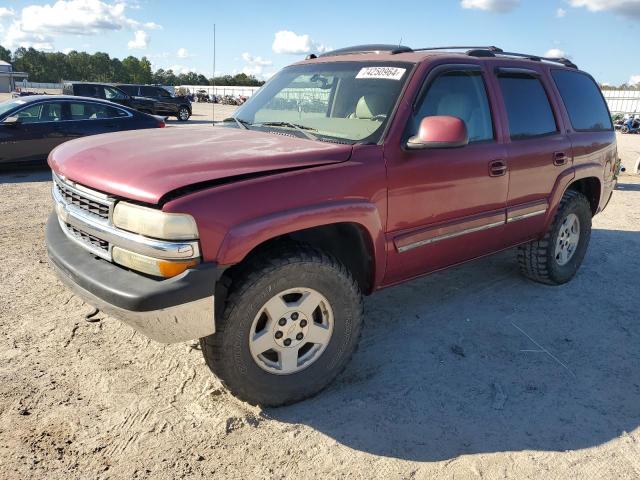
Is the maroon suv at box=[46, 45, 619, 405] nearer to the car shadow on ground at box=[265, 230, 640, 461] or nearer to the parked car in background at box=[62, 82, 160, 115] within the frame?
the car shadow on ground at box=[265, 230, 640, 461]

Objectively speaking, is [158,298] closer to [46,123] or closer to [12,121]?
[12,121]

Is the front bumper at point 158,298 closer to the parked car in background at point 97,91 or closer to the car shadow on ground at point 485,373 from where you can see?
the car shadow on ground at point 485,373

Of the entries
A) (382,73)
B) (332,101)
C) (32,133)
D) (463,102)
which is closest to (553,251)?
(463,102)

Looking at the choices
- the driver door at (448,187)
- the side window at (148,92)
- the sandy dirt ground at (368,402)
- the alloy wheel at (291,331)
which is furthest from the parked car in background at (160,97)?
the alloy wheel at (291,331)

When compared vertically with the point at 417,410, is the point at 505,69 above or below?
above

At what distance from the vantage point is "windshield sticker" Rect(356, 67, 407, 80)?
3318mm

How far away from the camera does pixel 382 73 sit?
3.39m

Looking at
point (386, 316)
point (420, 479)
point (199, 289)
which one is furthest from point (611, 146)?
point (199, 289)

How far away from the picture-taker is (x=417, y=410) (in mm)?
2871

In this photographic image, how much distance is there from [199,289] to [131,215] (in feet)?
1.59

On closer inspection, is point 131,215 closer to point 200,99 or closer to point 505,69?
point 505,69

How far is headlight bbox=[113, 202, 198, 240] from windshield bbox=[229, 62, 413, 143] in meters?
1.23

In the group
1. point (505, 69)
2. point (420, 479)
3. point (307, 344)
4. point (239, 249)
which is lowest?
point (420, 479)

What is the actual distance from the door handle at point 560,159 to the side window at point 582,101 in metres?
0.41
